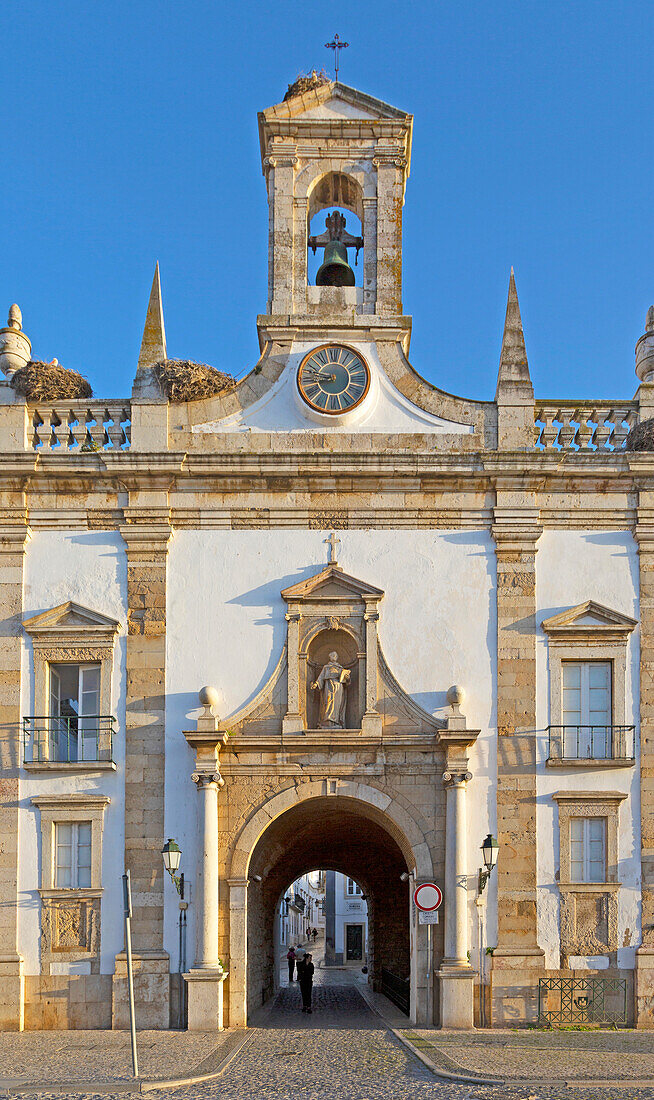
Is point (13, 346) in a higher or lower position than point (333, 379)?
higher

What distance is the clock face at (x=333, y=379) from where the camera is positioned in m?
19.0

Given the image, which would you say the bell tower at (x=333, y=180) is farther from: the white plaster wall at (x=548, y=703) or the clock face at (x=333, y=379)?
the white plaster wall at (x=548, y=703)

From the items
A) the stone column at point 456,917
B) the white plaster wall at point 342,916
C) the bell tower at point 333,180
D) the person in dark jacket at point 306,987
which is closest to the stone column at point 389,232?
the bell tower at point 333,180

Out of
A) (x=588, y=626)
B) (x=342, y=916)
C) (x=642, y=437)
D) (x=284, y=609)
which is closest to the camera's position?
(x=588, y=626)

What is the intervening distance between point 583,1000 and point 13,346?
12479mm

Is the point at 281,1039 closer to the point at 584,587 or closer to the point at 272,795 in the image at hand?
the point at 272,795

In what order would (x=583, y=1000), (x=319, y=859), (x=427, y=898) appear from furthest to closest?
(x=319, y=859) < (x=583, y=1000) < (x=427, y=898)

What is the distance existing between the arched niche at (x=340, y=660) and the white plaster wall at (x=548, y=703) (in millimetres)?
2550

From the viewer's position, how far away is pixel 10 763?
17.9 m

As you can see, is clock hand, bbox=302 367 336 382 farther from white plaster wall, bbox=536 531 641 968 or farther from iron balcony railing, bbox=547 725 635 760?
iron balcony railing, bbox=547 725 635 760

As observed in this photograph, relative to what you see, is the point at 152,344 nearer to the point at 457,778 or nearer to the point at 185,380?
the point at 185,380

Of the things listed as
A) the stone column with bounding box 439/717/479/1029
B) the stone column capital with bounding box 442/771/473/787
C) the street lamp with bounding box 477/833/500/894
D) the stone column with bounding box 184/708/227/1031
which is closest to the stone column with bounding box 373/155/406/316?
the stone column with bounding box 439/717/479/1029

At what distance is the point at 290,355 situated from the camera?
1934 centimetres

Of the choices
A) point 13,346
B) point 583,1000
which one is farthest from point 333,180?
point 583,1000
